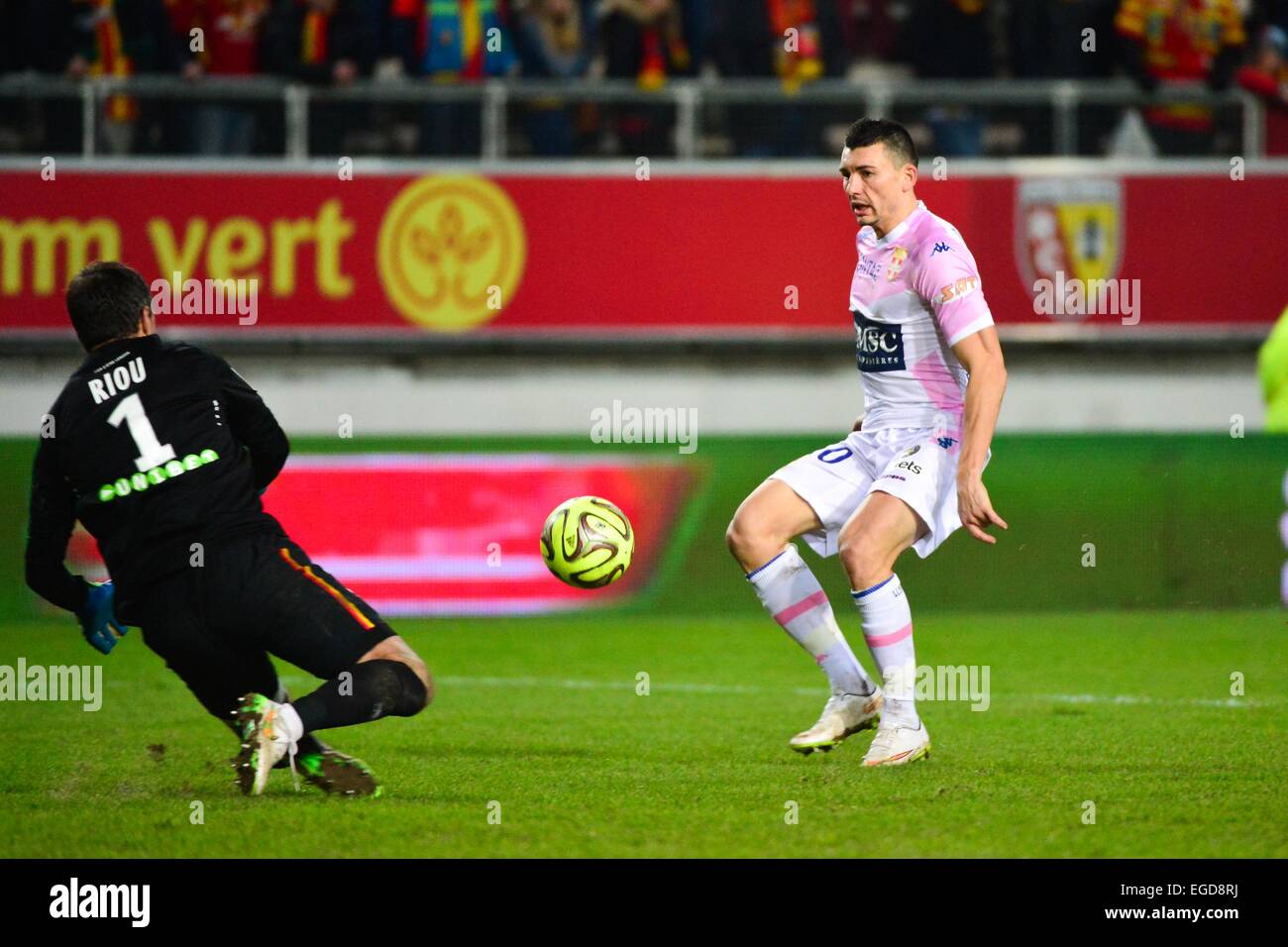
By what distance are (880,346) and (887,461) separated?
41 centimetres

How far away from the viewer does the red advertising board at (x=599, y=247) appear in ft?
45.8

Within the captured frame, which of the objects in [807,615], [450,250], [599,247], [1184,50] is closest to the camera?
[807,615]

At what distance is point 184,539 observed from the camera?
5758 mm

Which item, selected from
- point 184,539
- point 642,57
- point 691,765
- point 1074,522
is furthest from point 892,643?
point 642,57

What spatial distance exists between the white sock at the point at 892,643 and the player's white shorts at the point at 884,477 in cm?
20

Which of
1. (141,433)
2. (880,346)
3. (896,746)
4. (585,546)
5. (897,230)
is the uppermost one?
(897,230)

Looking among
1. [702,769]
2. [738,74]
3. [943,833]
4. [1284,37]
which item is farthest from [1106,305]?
[943,833]

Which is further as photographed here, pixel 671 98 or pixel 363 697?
pixel 671 98

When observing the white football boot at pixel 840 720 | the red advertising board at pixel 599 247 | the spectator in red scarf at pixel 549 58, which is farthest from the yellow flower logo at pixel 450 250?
the white football boot at pixel 840 720

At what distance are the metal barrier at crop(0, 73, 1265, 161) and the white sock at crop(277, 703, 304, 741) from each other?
29.9 feet

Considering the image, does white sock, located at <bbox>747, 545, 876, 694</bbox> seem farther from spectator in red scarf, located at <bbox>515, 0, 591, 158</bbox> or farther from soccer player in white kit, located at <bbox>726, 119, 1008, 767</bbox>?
spectator in red scarf, located at <bbox>515, 0, 591, 158</bbox>

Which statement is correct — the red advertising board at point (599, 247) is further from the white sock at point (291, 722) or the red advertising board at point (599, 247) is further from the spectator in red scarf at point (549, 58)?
the white sock at point (291, 722)

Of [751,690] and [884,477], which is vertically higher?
[884,477]

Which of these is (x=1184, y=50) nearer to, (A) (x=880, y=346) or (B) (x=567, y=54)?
(B) (x=567, y=54)
